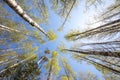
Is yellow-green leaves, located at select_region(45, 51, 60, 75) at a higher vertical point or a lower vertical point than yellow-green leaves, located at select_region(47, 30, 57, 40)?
lower

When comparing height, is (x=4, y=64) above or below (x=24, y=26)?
below

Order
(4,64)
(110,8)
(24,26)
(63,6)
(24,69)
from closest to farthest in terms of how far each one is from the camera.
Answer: (110,8) < (63,6) < (24,69) < (4,64) < (24,26)

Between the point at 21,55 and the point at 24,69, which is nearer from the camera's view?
the point at 24,69

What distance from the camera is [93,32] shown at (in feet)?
41.9

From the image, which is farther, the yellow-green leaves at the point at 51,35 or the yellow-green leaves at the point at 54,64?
the yellow-green leaves at the point at 51,35

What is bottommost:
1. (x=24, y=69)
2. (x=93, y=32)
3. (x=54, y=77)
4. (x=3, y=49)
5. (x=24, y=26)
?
(x=54, y=77)

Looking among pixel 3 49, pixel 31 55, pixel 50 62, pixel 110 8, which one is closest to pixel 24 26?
pixel 3 49

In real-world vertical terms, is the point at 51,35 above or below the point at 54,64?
above

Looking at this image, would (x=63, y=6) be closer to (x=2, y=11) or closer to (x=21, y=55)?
(x=2, y=11)

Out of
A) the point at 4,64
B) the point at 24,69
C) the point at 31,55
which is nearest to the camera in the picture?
the point at 24,69

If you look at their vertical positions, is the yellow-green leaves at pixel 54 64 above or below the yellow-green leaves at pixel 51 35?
below

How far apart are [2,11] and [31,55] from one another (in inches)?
294

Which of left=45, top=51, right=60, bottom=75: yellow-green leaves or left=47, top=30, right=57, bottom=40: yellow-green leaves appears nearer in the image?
left=45, top=51, right=60, bottom=75: yellow-green leaves

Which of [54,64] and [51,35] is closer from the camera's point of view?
[54,64]
